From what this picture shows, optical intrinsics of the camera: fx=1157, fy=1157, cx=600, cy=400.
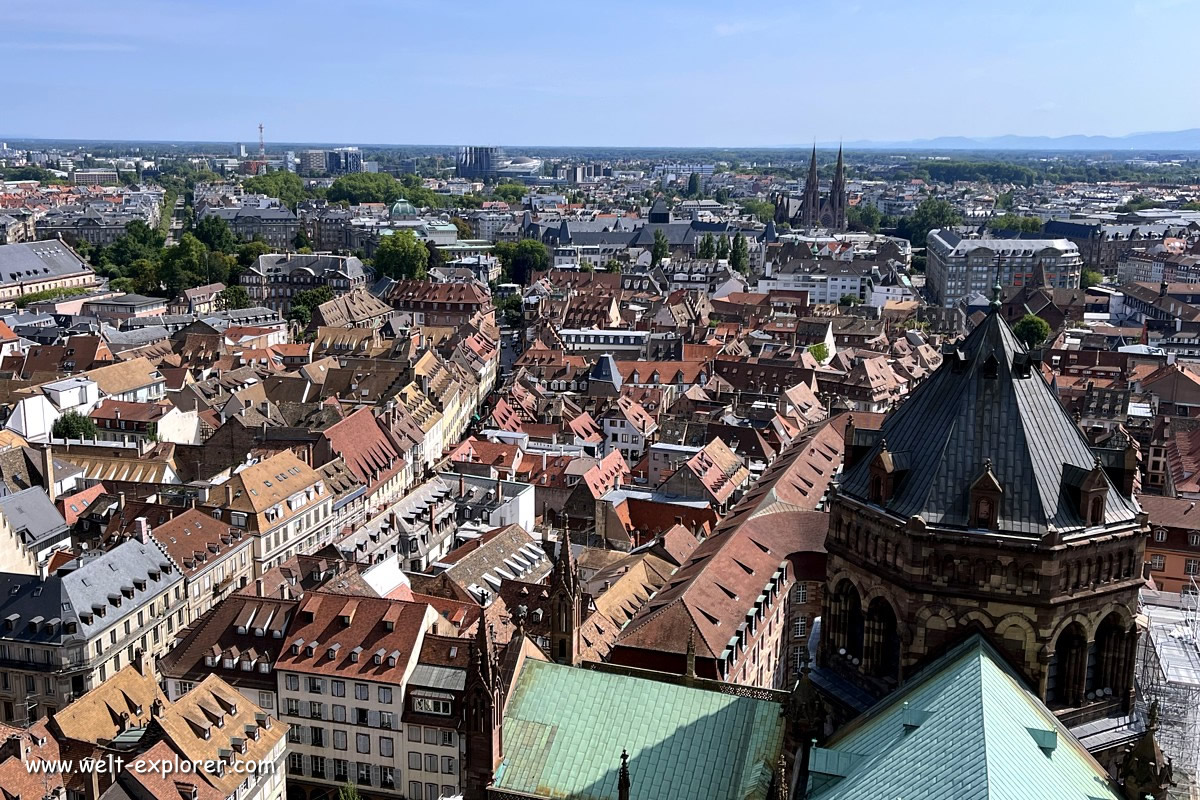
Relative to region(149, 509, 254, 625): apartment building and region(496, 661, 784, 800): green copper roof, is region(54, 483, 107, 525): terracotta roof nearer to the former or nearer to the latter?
region(149, 509, 254, 625): apartment building

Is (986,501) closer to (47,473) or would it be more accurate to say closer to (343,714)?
(343,714)

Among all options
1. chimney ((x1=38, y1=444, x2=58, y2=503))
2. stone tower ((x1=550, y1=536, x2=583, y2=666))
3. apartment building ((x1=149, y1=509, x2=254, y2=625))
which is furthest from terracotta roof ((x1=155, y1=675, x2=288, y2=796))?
chimney ((x1=38, y1=444, x2=58, y2=503))

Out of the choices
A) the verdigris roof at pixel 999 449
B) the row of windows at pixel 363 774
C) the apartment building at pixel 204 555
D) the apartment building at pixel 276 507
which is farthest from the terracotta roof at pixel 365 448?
the verdigris roof at pixel 999 449

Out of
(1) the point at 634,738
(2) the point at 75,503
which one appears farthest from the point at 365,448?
(1) the point at 634,738

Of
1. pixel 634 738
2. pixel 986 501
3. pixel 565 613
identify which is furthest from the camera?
pixel 565 613

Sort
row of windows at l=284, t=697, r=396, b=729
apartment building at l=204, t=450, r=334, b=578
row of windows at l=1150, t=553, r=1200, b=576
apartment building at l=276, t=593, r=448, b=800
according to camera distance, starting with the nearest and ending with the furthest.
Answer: apartment building at l=276, t=593, r=448, b=800, row of windows at l=284, t=697, r=396, b=729, row of windows at l=1150, t=553, r=1200, b=576, apartment building at l=204, t=450, r=334, b=578

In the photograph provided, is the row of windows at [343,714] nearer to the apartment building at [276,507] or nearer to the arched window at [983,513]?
the apartment building at [276,507]

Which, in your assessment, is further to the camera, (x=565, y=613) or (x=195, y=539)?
(x=195, y=539)
